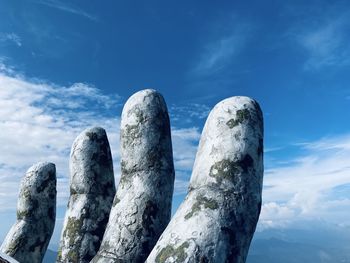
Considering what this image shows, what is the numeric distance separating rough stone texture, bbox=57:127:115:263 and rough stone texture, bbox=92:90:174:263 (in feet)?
7.03

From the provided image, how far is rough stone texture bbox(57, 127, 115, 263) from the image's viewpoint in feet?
40.7

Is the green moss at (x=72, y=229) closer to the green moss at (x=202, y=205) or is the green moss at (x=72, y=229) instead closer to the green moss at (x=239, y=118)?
the green moss at (x=202, y=205)

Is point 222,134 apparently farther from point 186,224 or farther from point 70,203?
point 70,203

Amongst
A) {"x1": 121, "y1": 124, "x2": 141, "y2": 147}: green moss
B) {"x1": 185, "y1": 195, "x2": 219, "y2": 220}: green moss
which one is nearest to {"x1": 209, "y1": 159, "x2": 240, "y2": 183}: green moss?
{"x1": 185, "y1": 195, "x2": 219, "y2": 220}: green moss

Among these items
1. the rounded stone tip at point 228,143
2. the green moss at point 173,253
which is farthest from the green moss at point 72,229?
the green moss at point 173,253

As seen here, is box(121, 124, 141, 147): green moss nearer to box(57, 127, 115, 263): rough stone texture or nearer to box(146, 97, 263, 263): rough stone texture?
box(57, 127, 115, 263): rough stone texture

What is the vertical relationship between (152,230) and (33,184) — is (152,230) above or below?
below

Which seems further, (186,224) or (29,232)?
(29,232)

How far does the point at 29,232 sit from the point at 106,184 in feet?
16.4

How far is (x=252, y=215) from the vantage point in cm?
766

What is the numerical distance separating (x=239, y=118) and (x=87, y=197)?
6625 mm

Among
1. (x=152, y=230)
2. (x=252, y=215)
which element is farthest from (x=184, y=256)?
(x=152, y=230)

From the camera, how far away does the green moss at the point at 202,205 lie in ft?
23.9

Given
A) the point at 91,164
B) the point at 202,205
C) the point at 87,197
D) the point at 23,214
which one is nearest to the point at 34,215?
the point at 23,214
